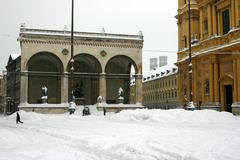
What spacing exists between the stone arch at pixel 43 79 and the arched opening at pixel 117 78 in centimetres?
906

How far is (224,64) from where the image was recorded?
40.7 metres

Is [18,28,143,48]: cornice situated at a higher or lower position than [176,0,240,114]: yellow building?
higher

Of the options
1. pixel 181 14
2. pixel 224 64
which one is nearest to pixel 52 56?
pixel 181 14

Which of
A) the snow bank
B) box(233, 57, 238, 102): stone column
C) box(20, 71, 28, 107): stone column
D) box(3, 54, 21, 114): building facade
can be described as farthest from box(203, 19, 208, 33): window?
box(3, 54, 21, 114): building facade

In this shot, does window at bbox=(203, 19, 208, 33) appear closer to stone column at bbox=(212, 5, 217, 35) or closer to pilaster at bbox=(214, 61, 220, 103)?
stone column at bbox=(212, 5, 217, 35)

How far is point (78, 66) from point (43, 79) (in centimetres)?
715

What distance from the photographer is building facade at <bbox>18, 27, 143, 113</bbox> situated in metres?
60.8

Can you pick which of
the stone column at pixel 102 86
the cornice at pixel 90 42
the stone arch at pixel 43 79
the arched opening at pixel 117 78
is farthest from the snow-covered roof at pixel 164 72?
the stone arch at pixel 43 79

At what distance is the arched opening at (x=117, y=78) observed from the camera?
229 ft

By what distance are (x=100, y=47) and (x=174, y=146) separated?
5303 cm

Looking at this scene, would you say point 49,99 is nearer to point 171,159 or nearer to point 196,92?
point 196,92

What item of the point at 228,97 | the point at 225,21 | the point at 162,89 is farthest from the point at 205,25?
the point at 162,89

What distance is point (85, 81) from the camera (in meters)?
70.5

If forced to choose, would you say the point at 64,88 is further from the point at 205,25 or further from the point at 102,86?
the point at 205,25
